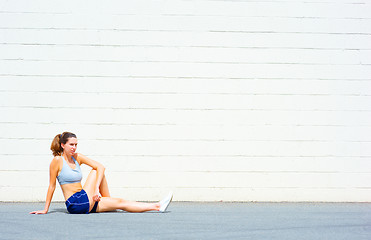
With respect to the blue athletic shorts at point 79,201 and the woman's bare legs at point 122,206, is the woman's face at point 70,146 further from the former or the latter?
the woman's bare legs at point 122,206

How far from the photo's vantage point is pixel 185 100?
909 centimetres

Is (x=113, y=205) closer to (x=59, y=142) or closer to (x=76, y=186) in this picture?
(x=76, y=186)

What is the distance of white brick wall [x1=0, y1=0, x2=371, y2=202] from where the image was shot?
9.05 metres

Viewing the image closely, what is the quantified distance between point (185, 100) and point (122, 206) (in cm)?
192

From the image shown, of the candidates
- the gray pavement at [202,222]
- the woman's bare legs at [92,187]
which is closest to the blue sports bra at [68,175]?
the woman's bare legs at [92,187]

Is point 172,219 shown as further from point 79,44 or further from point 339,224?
point 79,44

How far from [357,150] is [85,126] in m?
3.71

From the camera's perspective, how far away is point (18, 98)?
9062 millimetres

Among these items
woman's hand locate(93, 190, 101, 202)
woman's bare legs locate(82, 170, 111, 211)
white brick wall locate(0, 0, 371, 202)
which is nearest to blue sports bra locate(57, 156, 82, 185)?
woman's bare legs locate(82, 170, 111, 211)

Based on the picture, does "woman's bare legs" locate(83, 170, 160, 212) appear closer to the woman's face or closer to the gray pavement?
the gray pavement

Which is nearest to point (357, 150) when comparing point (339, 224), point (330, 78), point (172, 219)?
point (330, 78)

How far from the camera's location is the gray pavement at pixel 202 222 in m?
6.03

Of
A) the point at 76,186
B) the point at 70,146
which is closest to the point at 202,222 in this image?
the point at 76,186

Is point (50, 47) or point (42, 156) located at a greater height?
point (50, 47)
